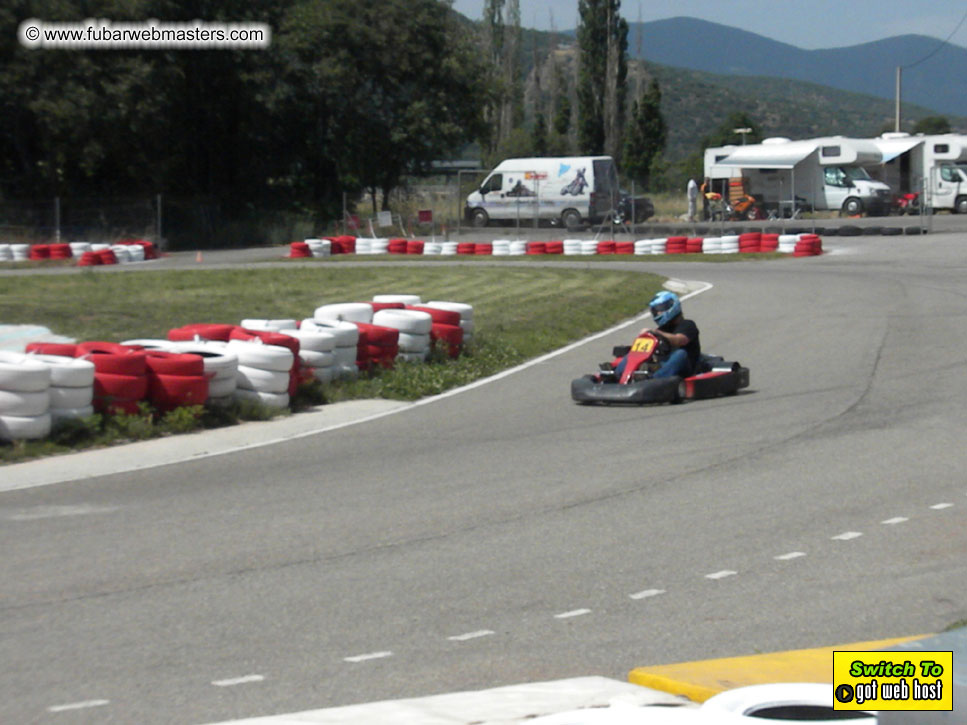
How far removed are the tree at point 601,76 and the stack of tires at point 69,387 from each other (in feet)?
221

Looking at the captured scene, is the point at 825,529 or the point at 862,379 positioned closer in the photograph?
the point at 825,529

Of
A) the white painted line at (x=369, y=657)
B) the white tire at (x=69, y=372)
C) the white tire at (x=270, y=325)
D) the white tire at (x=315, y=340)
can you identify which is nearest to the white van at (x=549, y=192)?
the white tire at (x=270, y=325)

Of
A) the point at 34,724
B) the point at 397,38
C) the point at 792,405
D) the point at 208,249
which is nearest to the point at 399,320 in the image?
the point at 792,405

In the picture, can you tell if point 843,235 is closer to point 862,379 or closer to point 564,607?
point 862,379

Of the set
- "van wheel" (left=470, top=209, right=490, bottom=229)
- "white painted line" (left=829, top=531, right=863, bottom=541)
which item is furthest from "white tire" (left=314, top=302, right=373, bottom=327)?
"van wheel" (left=470, top=209, right=490, bottom=229)

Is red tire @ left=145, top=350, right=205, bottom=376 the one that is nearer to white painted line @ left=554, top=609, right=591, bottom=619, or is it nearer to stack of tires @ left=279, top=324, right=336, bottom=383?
stack of tires @ left=279, top=324, right=336, bottom=383

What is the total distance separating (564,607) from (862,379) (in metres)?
8.04

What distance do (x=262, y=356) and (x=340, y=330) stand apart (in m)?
1.60

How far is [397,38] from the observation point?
47031mm

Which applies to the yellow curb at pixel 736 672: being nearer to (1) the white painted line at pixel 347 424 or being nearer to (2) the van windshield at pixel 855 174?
(1) the white painted line at pixel 347 424

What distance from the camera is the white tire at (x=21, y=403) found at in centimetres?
1012

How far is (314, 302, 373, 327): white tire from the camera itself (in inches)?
594

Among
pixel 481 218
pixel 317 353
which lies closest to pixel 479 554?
pixel 317 353

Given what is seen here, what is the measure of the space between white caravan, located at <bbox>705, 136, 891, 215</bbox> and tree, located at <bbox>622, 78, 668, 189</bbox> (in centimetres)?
2947
